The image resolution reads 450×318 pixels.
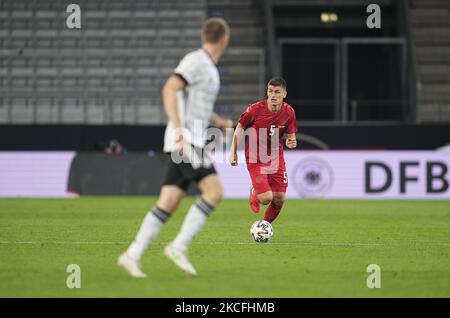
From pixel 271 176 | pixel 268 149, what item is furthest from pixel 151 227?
pixel 268 149

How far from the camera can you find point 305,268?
31.7ft

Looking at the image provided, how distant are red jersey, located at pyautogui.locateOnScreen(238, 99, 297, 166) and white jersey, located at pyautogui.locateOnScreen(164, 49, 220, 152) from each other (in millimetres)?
4052

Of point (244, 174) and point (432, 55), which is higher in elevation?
point (432, 55)

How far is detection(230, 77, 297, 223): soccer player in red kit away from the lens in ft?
41.4

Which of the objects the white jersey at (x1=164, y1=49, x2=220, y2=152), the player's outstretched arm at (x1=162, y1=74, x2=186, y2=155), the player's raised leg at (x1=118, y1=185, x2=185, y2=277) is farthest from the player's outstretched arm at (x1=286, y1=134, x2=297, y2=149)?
the player's outstretched arm at (x1=162, y1=74, x2=186, y2=155)

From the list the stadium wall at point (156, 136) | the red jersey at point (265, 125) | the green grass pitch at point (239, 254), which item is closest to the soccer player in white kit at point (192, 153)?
the green grass pitch at point (239, 254)

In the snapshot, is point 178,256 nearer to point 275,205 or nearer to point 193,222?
point 193,222

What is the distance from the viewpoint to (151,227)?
335 inches

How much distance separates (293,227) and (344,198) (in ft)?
28.4

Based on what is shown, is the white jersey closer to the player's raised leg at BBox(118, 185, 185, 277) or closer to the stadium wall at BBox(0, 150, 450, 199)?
the player's raised leg at BBox(118, 185, 185, 277)

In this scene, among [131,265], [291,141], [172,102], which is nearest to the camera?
[172,102]

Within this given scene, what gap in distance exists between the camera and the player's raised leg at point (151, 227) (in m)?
8.50

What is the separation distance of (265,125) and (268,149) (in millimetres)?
364
